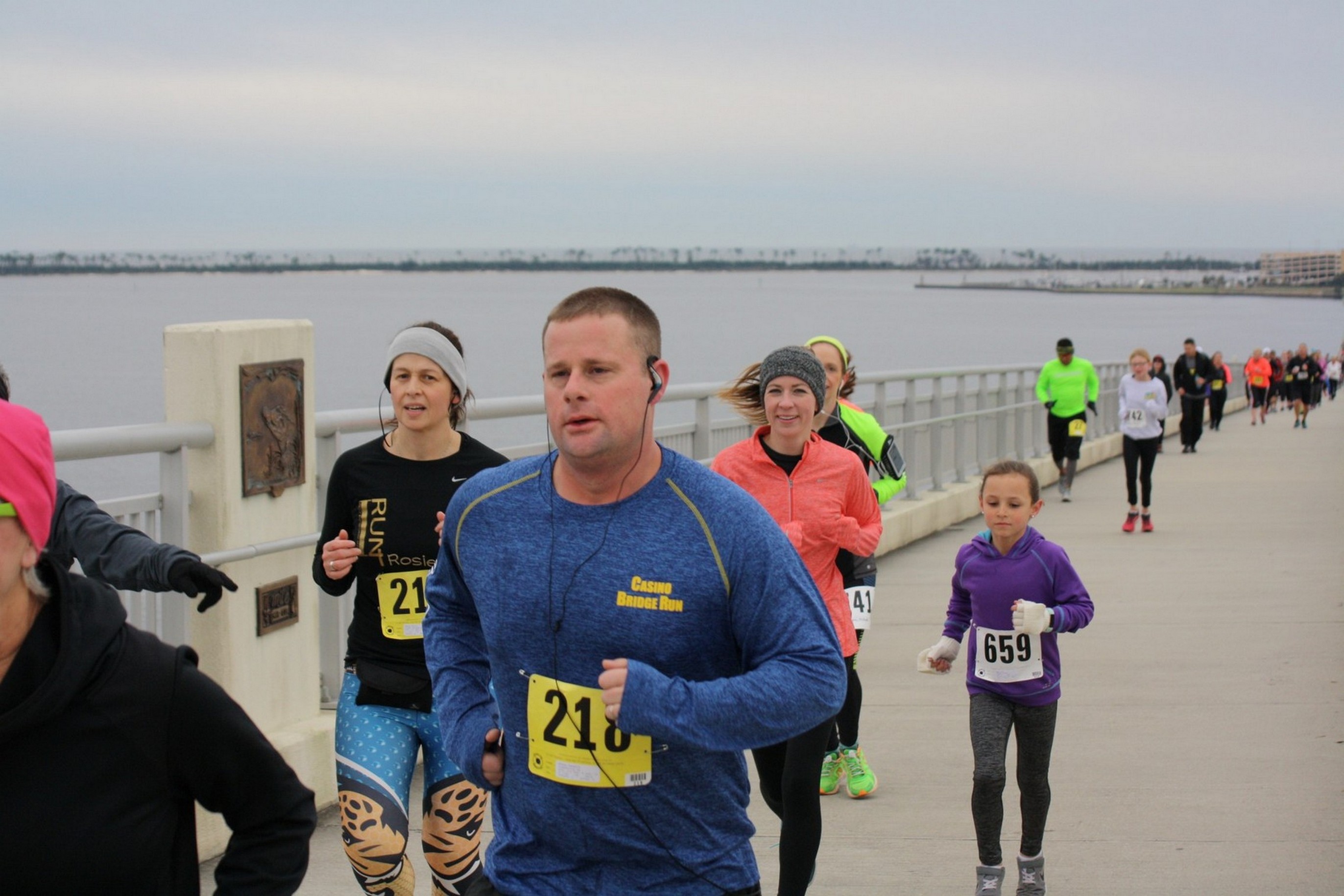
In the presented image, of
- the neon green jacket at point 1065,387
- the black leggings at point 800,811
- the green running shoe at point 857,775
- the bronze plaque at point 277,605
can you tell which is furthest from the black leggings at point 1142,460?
the black leggings at point 800,811

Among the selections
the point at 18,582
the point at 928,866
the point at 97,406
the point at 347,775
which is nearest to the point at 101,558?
the point at 347,775

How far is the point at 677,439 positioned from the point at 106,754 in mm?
8851

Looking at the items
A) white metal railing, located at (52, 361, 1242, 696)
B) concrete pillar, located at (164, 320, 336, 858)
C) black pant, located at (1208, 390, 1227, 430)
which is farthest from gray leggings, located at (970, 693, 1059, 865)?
black pant, located at (1208, 390, 1227, 430)

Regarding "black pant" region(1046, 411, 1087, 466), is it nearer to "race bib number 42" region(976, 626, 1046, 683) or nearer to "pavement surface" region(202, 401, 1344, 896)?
"pavement surface" region(202, 401, 1344, 896)

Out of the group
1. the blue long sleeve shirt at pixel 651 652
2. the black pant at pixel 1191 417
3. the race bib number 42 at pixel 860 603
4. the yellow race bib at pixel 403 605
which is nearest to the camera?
the blue long sleeve shirt at pixel 651 652

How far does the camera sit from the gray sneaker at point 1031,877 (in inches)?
215

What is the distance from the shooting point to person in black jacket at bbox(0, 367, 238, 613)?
11.0 feet

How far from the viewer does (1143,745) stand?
7.66 meters

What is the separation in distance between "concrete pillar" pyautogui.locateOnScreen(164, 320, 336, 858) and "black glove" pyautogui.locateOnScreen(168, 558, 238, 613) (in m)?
2.28

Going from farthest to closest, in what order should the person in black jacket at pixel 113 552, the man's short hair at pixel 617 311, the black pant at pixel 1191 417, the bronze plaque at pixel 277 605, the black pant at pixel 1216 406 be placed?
the black pant at pixel 1216 406 → the black pant at pixel 1191 417 → the bronze plaque at pixel 277 605 → the person in black jacket at pixel 113 552 → the man's short hair at pixel 617 311

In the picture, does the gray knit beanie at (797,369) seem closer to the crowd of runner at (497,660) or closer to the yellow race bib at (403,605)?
the crowd of runner at (497,660)

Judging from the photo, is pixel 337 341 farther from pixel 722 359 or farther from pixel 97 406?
pixel 97 406

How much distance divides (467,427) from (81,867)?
578 cm

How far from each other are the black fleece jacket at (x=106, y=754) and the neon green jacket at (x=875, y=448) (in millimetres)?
4610
